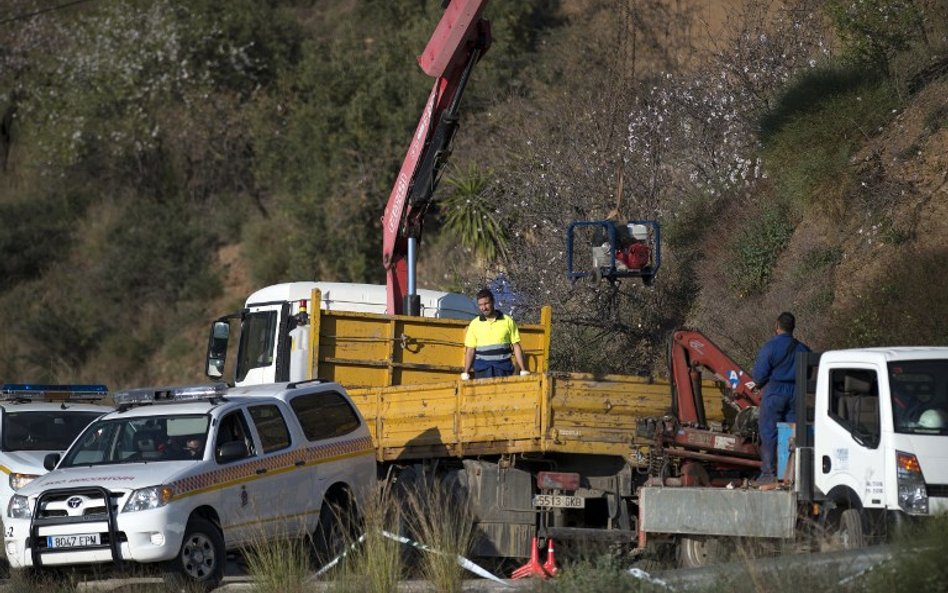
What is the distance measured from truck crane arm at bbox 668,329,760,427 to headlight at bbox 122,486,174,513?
467 cm

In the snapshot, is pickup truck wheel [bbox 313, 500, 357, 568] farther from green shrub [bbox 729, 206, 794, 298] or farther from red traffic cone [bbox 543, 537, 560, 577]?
green shrub [bbox 729, 206, 794, 298]

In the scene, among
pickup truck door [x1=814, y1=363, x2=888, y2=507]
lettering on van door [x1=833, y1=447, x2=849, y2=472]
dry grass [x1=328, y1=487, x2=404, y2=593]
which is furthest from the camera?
lettering on van door [x1=833, y1=447, x2=849, y2=472]

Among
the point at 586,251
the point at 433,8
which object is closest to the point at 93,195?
the point at 433,8

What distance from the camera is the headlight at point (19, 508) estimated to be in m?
11.6

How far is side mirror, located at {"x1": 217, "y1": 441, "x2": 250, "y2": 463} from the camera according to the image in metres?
11.9

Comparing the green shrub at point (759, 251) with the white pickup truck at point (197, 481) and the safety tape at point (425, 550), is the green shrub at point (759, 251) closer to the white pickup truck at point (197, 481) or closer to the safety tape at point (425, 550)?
the white pickup truck at point (197, 481)

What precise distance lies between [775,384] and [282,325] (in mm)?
6992

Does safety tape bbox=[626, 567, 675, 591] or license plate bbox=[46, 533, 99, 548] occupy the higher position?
license plate bbox=[46, 533, 99, 548]

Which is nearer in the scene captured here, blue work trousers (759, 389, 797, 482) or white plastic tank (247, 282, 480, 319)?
blue work trousers (759, 389, 797, 482)

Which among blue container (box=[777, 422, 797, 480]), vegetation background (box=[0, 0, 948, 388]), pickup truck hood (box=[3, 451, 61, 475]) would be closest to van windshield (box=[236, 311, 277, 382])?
pickup truck hood (box=[3, 451, 61, 475])

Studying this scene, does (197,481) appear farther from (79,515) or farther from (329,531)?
(329,531)

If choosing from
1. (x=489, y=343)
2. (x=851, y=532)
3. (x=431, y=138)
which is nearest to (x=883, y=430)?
(x=851, y=532)

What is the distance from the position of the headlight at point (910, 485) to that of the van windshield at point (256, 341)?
29.4 feet

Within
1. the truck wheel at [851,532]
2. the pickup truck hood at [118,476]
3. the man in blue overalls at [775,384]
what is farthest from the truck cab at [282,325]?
the truck wheel at [851,532]
